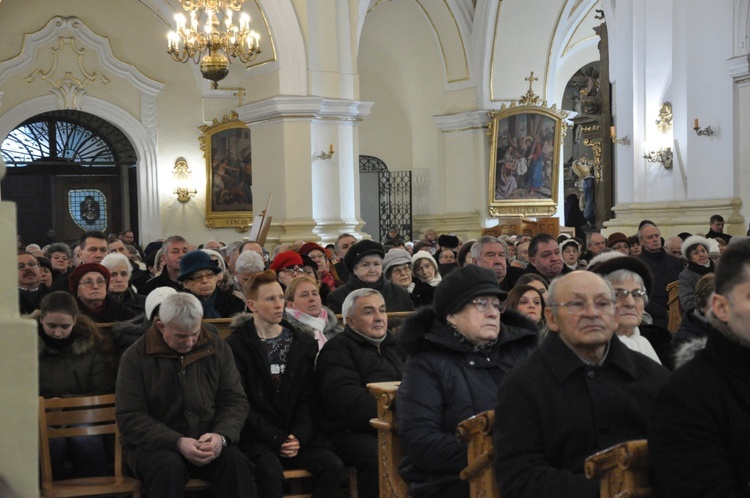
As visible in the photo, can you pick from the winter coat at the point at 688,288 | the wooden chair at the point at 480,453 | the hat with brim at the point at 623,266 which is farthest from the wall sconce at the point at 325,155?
the wooden chair at the point at 480,453

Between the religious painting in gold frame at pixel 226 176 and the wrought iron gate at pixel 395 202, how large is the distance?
305 cm

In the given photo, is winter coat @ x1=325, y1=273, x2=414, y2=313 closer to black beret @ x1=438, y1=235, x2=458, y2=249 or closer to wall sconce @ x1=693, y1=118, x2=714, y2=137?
black beret @ x1=438, y1=235, x2=458, y2=249

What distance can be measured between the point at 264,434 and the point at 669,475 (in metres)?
3.17

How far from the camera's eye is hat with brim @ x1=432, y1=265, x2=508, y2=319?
4562mm

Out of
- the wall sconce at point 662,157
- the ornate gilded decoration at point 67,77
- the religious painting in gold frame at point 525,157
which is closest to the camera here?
the wall sconce at point 662,157

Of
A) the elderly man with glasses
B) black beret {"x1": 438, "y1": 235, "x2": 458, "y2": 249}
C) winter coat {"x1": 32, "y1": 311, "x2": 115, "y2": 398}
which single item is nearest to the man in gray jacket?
winter coat {"x1": 32, "y1": 311, "x2": 115, "y2": 398}

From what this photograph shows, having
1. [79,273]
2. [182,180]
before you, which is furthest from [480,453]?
[182,180]

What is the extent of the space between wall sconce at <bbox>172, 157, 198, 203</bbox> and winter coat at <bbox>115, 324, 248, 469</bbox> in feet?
54.4

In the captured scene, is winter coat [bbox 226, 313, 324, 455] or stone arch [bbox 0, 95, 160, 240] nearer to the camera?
winter coat [bbox 226, 313, 324, 455]

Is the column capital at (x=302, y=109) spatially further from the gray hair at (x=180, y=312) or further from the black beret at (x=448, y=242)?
the gray hair at (x=180, y=312)

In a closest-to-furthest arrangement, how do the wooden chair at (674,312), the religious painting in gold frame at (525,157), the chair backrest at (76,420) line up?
the chair backrest at (76,420), the wooden chair at (674,312), the religious painting in gold frame at (525,157)

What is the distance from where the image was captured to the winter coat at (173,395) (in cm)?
548

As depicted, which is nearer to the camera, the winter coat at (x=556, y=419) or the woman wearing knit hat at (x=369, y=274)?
the winter coat at (x=556, y=419)

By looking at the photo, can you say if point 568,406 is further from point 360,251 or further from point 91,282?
point 360,251
